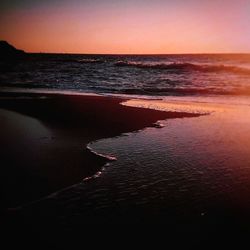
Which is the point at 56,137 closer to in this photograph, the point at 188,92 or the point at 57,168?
the point at 57,168

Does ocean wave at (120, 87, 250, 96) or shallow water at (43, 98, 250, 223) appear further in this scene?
A: ocean wave at (120, 87, 250, 96)

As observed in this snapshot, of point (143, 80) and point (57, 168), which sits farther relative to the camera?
point (143, 80)

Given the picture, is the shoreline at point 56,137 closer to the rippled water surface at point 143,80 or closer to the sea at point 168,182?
the sea at point 168,182

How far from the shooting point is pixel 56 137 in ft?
30.5

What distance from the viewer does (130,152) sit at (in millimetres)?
7832

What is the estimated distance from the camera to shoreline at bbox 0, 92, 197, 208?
5891 mm

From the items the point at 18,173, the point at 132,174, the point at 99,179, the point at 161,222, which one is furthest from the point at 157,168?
the point at 18,173

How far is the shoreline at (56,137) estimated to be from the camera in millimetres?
5891

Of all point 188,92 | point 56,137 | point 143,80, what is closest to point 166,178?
point 56,137

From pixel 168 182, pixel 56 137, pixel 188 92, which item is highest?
pixel 188 92

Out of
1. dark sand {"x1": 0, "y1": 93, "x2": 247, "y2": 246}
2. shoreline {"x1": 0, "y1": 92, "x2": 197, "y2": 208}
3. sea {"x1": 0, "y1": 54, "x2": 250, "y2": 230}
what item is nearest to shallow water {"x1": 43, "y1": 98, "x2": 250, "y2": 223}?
sea {"x1": 0, "y1": 54, "x2": 250, "y2": 230}

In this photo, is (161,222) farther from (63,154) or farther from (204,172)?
(63,154)

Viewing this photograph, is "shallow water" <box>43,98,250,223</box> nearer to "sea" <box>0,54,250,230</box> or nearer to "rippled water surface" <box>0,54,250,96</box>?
"sea" <box>0,54,250,230</box>

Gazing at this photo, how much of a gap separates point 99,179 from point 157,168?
4.15 ft
